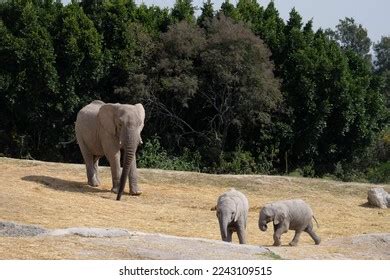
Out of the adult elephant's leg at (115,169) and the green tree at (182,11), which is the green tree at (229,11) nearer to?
the green tree at (182,11)

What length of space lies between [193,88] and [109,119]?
9406 millimetres

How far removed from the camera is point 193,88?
27.7m

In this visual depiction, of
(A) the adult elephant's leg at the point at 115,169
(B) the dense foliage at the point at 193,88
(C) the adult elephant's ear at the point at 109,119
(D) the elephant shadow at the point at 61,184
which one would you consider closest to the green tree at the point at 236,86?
(B) the dense foliage at the point at 193,88

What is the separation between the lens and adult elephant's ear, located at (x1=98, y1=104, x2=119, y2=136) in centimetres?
1833

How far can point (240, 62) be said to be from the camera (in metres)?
27.6

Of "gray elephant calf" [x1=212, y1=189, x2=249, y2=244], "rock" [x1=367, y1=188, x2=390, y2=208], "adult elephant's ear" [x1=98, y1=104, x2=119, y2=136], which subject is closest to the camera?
"gray elephant calf" [x1=212, y1=189, x2=249, y2=244]

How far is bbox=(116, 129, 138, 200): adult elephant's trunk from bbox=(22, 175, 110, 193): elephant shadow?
1.22 meters

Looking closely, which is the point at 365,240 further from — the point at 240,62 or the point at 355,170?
the point at 355,170

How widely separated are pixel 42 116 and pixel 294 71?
27.5 feet

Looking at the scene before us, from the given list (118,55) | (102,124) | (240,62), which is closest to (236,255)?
(102,124)

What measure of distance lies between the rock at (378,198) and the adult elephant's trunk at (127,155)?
5.48 meters

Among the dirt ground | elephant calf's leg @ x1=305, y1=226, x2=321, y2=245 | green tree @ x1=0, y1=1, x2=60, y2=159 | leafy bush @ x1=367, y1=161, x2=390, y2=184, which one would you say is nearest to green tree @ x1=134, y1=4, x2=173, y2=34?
green tree @ x1=0, y1=1, x2=60, y2=159

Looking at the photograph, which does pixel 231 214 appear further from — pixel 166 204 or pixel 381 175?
pixel 381 175

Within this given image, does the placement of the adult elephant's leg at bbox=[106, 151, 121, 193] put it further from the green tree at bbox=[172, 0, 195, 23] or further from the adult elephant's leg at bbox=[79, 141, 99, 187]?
the green tree at bbox=[172, 0, 195, 23]
